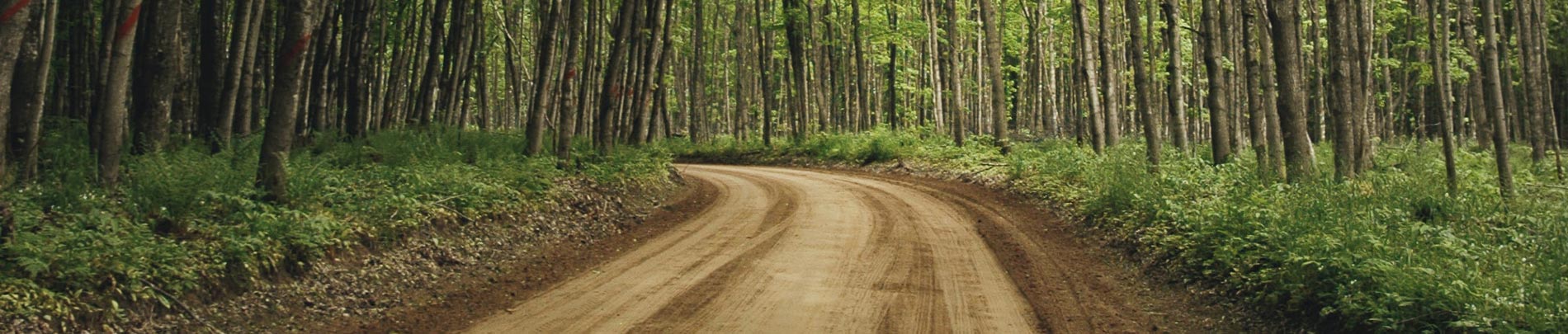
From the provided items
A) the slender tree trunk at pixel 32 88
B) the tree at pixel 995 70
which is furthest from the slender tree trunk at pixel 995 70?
the slender tree trunk at pixel 32 88

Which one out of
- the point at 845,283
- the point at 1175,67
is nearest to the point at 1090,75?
the point at 1175,67

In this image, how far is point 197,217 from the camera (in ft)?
27.2

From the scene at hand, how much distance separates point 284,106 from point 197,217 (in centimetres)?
175

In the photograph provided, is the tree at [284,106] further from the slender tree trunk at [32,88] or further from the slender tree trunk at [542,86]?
the slender tree trunk at [542,86]

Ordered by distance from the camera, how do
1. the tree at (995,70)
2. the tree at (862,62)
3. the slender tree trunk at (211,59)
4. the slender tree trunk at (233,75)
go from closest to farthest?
the slender tree trunk at (233,75) → the slender tree trunk at (211,59) → the tree at (995,70) → the tree at (862,62)

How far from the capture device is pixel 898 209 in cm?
1573

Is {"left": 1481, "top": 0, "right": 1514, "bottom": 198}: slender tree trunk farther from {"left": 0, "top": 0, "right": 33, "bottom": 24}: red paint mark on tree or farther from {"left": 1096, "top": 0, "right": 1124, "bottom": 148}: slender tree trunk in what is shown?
{"left": 0, "top": 0, "right": 33, "bottom": 24}: red paint mark on tree

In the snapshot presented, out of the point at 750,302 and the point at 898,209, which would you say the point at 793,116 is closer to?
the point at 898,209

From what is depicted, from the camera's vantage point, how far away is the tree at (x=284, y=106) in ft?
31.2

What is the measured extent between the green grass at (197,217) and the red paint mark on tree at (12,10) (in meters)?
1.36

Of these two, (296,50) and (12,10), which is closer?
(12,10)

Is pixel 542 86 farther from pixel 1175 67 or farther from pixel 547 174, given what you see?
pixel 1175 67

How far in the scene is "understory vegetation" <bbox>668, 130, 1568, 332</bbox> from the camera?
6367 millimetres

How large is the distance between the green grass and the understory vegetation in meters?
7.75
